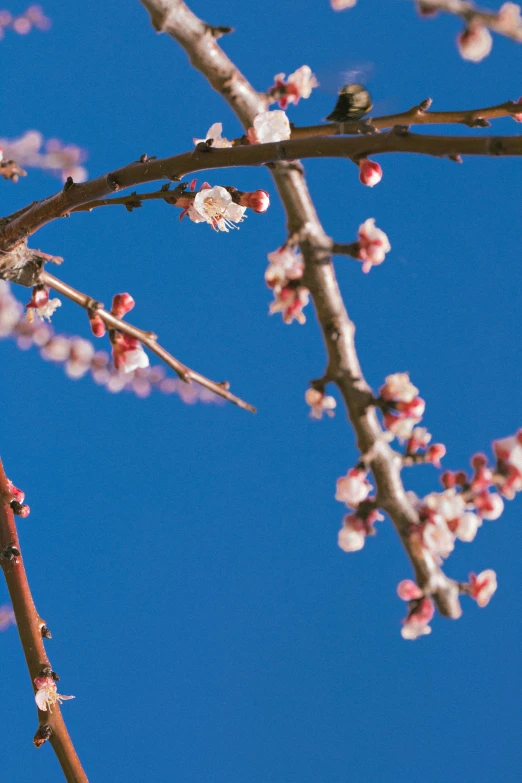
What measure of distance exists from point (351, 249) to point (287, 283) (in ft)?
0.31

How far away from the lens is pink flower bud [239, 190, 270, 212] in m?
0.88

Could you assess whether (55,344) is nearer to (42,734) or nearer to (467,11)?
(42,734)

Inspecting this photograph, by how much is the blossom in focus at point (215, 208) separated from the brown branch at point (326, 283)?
7cm

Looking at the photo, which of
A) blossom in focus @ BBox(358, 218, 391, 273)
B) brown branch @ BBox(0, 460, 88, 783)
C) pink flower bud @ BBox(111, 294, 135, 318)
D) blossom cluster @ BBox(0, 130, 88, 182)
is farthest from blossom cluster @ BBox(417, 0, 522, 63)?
blossom cluster @ BBox(0, 130, 88, 182)

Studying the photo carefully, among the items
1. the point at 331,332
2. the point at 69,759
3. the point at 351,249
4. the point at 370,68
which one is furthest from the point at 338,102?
the point at 69,759

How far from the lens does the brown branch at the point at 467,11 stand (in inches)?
24.5

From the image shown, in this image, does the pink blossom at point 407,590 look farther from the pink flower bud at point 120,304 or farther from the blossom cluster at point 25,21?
the blossom cluster at point 25,21

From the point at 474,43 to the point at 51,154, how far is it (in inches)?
70.9

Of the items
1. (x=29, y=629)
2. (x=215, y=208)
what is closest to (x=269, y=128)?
(x=215, y=208)

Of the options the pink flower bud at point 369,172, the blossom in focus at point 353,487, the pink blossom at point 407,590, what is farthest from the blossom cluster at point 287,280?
the pink blossom at point 407,590

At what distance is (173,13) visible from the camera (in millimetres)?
965

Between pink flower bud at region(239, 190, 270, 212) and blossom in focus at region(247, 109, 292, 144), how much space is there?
4.5 inches

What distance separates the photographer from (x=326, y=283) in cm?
85

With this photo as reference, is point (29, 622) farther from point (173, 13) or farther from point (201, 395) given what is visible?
point (201, 395)
